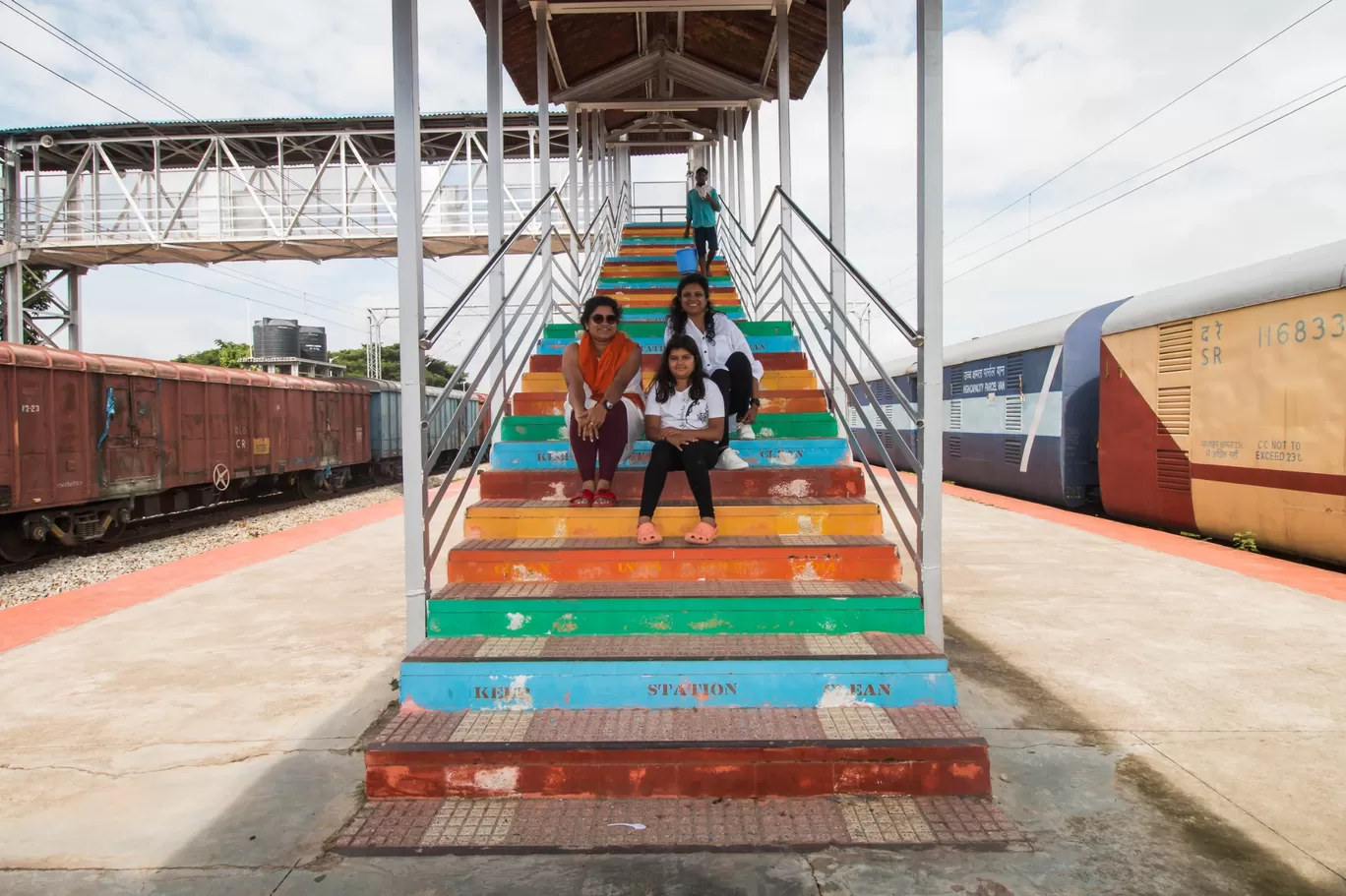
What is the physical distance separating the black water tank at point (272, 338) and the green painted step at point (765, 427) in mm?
24480

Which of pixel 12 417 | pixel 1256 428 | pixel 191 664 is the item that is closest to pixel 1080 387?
pixel 1256 428

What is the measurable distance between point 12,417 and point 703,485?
8.90 metres

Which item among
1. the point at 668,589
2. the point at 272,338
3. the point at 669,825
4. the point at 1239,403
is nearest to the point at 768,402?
the point at 668,589

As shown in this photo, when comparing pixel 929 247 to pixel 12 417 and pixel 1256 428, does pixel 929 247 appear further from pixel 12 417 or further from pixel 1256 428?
pixel 12 417

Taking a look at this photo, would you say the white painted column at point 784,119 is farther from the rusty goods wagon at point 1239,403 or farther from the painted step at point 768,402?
the rusty goods wagon at point 1239,403

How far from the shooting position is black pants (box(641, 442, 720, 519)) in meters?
3.76

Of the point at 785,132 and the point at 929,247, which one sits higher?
the point at 785,132

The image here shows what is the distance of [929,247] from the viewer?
3.41 meters

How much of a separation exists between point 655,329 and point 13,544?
329 inches

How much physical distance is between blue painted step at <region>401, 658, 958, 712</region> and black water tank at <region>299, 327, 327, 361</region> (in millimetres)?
27710

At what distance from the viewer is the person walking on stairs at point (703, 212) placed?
805 centimetres

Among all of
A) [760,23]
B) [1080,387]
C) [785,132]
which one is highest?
[760,23]

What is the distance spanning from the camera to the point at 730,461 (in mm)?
4367

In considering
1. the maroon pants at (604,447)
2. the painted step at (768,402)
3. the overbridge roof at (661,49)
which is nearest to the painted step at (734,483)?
the maroon pants at (604,447)
